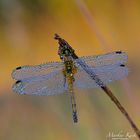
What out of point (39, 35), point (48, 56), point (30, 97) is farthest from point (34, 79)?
point (39, 35)

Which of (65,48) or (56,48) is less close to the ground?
(56,48)

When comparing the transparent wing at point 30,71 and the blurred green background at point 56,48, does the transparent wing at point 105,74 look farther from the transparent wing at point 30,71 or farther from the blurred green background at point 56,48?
the blurred green background at point 56,48

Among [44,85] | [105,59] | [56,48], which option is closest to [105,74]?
[105,59]

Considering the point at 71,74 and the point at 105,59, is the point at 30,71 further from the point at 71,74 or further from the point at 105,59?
the point at 105,59

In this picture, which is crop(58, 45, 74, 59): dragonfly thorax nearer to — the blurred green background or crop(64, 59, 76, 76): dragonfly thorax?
crop(64, 59, 76, 76): dragonfly thorax

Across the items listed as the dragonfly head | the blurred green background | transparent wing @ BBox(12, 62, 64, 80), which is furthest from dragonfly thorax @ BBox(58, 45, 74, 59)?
the blurred green background

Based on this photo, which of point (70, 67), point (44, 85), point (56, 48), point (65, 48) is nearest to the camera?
point (65, 48)

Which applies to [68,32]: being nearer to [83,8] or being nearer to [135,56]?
[83,8]

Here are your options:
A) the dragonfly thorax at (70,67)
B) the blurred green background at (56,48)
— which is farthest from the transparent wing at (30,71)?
the blurred green background at (56,48)
